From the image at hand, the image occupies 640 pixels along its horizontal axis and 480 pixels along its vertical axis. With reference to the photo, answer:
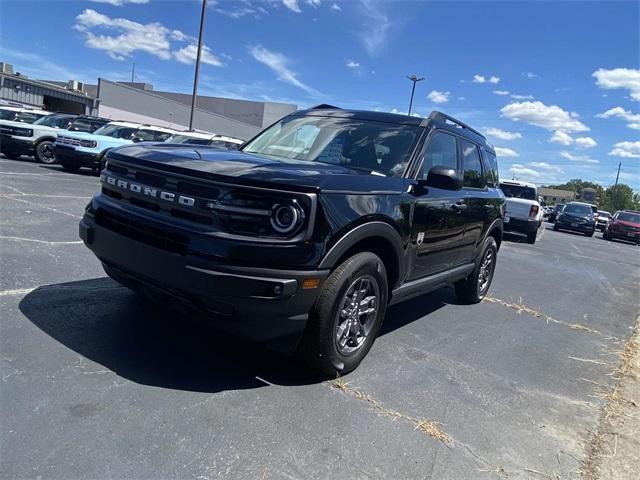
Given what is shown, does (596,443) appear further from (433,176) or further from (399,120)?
(399,120)

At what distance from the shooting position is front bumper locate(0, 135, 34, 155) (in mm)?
15438

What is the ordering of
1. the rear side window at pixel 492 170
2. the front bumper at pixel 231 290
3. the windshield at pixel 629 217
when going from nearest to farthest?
the front bumper at pixel 231 290, the rear side window at pixel 492 170, the windshield at pixel 629 217

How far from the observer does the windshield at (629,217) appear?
88.5 ft

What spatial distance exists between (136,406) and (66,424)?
0.36m

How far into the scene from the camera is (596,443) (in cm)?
330

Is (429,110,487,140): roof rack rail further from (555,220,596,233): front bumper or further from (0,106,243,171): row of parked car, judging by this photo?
A: (555,220,596,233): front bumper

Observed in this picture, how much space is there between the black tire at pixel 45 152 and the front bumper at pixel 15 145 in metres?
0.19

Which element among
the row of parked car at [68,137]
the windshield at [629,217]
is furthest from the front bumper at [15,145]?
the windshield at [629,217]

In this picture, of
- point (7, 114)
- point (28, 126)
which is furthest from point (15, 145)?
point (7, 114)

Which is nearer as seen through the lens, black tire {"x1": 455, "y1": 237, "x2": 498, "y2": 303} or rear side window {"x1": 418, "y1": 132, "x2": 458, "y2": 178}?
rear side window {"x1": 418, "y1": 132, "x2": 458, "y2": 178}

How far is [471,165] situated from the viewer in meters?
5.63

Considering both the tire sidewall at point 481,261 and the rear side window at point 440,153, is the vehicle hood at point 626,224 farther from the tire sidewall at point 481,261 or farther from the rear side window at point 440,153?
the rear side window at point 440,153

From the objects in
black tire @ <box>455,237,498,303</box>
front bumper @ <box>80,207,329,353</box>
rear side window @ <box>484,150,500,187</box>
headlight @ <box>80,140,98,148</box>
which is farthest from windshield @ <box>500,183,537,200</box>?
front bumper @ <box>80,207,329,353</box>

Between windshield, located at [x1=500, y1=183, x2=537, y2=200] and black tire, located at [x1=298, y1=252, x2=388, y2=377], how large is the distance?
14235mm
